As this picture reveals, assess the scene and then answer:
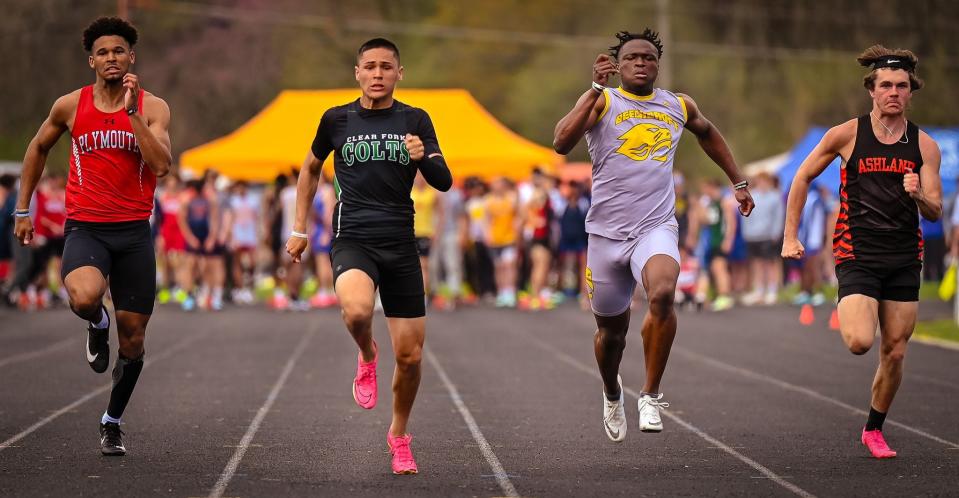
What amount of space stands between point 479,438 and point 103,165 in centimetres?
279

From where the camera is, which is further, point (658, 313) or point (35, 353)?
point (35, 353)

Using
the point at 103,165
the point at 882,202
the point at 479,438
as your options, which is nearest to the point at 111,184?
the point at 103,165

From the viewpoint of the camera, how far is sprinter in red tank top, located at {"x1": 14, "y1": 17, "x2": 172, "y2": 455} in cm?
840

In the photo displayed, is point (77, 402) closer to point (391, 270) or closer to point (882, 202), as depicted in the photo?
point (391, 270)

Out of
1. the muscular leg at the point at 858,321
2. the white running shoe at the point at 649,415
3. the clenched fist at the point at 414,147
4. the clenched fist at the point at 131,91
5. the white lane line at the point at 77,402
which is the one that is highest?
the clenched fist at the point at 131,91

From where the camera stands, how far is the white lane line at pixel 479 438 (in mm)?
7605

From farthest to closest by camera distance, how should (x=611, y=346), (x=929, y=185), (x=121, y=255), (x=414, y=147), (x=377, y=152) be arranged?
(x=611, y=346)
(x=121, y=255)
(x=929, y=185)
(x=377, y=152)
(x=414, y=147)

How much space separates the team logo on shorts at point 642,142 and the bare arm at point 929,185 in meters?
1.37

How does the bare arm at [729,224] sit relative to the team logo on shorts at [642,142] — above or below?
below

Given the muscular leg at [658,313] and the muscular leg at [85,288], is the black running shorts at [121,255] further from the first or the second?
the muscular leg at [658,313]

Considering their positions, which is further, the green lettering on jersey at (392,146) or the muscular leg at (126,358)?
the muscular leg at (126,358)

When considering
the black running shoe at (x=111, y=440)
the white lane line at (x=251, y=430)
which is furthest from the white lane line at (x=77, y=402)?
the white lane line at (x=251, y=430)

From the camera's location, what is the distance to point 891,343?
343 inches

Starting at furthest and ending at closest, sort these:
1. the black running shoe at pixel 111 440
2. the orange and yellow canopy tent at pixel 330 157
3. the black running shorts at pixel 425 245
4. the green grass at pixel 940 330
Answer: the orange and yellow canopy tent at pixel 330 157 < the black running shorts at pixel 425 245 < the green grass at pixel 940 330 < the black running shoe at pixel 111 440
